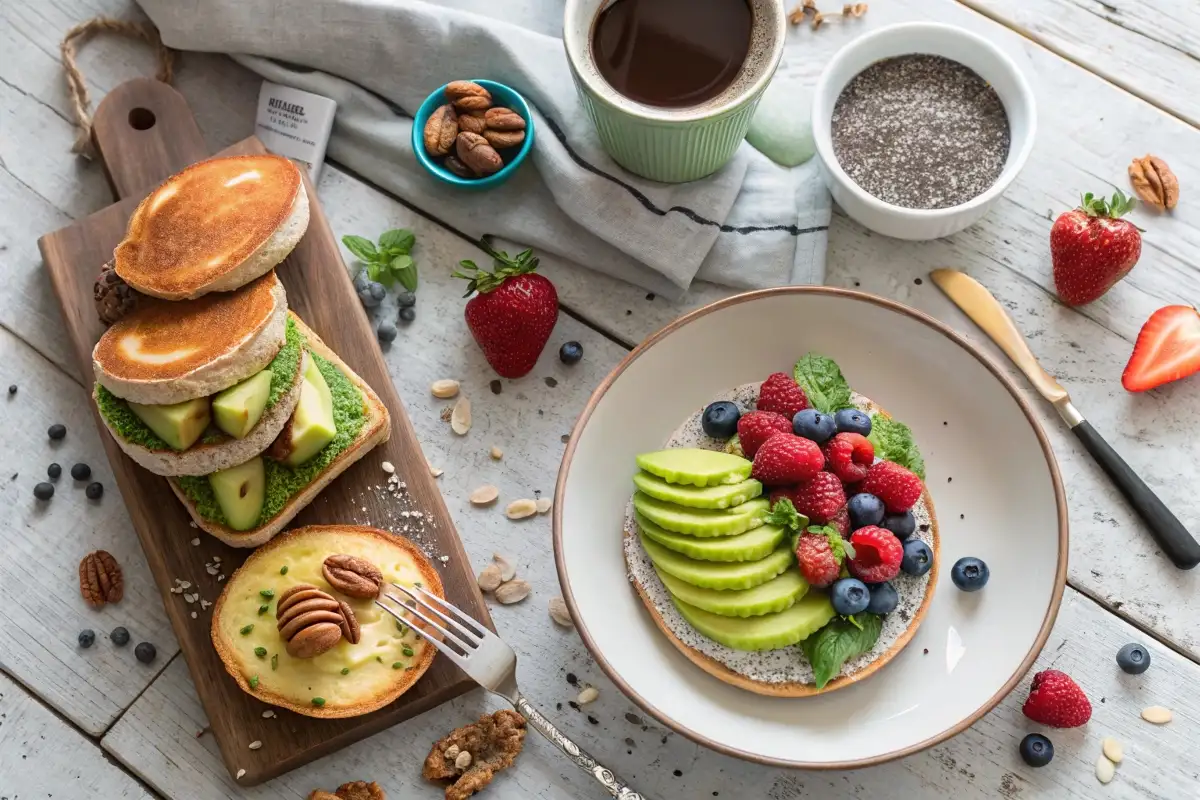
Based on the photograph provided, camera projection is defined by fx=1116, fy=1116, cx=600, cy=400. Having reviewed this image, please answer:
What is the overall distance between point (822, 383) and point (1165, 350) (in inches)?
27.5

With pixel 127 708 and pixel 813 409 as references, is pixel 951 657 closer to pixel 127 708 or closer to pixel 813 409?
pixel 813 409

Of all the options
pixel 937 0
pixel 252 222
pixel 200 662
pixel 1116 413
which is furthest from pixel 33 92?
pixel 1116 413

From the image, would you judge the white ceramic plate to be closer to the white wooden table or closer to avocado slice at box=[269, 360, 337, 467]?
the white wooden table

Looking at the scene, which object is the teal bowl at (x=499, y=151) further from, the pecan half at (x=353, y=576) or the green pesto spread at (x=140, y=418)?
the pecan half at (x=353, y=576)

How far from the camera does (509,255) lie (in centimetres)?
236

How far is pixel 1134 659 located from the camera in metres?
2.09

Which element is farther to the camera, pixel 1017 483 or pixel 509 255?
pixel 509 255

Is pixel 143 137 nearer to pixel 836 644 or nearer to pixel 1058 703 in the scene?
pixel 836 644

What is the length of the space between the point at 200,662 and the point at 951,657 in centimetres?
139

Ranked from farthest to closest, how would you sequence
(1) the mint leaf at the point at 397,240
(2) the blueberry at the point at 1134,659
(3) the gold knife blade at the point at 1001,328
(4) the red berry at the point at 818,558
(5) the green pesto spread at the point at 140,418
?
(1) the mint leaf at the point at 397,240, (3) the gold knife blade at the point at 1001,328, (2) the blueberry at the point at 1134,659, (5) the green pesto spread at the point at 140,418, (4) the red berry at the point at 818,558

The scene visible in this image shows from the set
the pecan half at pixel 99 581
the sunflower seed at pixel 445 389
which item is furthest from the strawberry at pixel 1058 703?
the pecan half at pixel 99 581

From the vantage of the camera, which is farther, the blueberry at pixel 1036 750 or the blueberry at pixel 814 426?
the blueberry at pixel 1036 750

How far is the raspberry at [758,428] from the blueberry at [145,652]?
3.92ft

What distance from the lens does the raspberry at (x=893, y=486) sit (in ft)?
6.33
